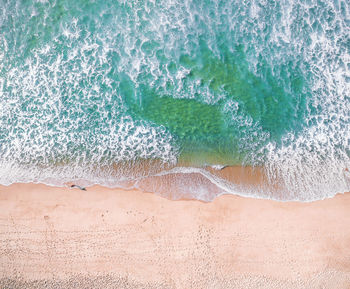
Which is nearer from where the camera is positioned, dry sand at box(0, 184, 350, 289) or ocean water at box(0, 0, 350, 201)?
dry sand at box(0, 184, 350, 289)

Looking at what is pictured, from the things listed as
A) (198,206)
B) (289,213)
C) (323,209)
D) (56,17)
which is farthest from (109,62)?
(323,209)

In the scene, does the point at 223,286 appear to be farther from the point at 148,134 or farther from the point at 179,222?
the point at 148,134

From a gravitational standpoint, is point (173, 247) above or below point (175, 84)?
below

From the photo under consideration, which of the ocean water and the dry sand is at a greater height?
the ocean water

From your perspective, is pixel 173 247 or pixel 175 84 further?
pixel 175 84

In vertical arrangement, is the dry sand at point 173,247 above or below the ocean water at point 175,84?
below
